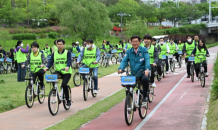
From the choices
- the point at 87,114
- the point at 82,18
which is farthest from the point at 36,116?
the point at 82,18

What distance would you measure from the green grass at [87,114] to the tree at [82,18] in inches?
1170

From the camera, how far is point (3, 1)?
6569 centimetres

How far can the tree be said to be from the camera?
4144 centimetres

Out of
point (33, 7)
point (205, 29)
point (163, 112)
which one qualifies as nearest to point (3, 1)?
point (33, 7)

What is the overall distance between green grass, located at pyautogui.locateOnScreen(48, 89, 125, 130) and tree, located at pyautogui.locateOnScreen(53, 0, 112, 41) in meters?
29.7

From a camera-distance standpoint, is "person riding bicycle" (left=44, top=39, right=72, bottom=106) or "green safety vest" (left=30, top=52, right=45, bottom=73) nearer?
"person riding bicycle" (left=44, top=39, right=72, bottom=106)

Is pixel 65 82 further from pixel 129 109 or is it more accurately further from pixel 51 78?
pixel 129 109

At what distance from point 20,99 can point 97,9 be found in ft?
103

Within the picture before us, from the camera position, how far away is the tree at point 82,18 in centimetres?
4144

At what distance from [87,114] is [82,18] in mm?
32980

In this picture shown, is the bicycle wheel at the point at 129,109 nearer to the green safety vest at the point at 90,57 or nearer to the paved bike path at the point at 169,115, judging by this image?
the paved bike path at the point at 169,115

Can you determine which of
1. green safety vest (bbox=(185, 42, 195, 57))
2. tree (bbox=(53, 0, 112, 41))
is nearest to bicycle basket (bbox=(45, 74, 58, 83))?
green safety vest (bbox=(185, 42, 195, 57))

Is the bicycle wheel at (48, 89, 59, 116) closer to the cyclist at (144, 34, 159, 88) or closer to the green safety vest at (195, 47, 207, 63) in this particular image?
the cyclist at (144, 34, 159, 88)

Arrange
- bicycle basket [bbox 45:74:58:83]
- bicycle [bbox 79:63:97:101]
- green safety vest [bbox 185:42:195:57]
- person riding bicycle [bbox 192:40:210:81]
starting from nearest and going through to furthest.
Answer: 1. bicycle basket [bbox 45:74:58:83]
2. bicycle [bbox 79:63:97:101]
3. person riding bicycle [bbox 192:40:210:81]
4. green safety vest [bbox 185:42:195:57]
